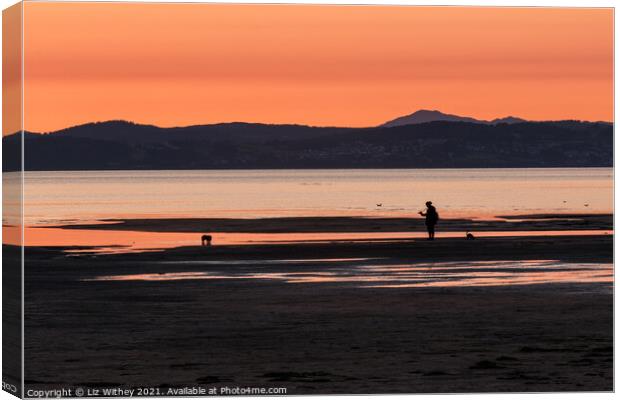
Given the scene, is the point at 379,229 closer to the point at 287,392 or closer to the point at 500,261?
the point at 500,261

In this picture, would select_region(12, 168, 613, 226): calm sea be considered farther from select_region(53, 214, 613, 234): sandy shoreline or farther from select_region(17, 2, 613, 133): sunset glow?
select_region(17, 2, 613, 133): sunset glow

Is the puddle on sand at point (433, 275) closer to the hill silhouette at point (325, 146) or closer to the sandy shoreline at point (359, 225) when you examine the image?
the hill silhouette at point (325, 146)

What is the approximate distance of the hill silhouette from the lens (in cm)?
3122

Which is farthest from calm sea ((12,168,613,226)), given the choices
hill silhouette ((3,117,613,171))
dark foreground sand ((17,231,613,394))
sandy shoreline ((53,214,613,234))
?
dark foreground sand ((17,231,613,394))

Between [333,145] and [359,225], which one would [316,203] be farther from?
[333,145]

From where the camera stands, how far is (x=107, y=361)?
988 inches

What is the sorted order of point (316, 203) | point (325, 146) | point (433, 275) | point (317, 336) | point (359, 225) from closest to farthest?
point (317, 336) < point (433, 275) < point (325, 146) < point (359, 225) < point (316, 203)

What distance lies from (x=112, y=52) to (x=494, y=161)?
13629 mm

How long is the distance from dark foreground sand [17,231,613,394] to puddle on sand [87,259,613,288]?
0.59 metres

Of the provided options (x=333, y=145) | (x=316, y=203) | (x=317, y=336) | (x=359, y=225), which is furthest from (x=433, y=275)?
(x=316, y=203)

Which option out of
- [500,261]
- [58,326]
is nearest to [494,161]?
[500,261]

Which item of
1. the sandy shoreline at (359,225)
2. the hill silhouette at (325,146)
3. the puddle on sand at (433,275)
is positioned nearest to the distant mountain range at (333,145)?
the hill silhouette at (325,146)

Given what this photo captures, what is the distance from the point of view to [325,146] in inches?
1416

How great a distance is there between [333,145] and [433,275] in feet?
12.1
